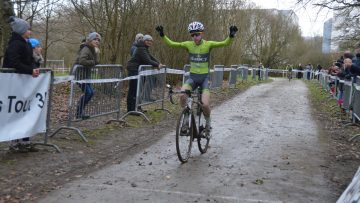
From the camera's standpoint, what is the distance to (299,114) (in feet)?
48.8

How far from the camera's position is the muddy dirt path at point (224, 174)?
5.68 m

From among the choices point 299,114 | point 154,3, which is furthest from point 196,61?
point 154,3

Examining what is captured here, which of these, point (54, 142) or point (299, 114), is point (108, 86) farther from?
point (299, 114)

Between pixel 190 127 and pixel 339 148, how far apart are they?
11.1ft

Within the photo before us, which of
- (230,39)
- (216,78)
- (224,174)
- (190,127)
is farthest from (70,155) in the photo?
(216,78)

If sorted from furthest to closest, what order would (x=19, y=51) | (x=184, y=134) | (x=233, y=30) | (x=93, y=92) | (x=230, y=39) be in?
1. (x=93, y=92)
2. (x=230, y=39)
3. (x=233, y=30)
4. (x=184, y=134)
5. (x=19, y=51)

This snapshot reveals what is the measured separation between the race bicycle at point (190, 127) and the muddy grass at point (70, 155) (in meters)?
1.07

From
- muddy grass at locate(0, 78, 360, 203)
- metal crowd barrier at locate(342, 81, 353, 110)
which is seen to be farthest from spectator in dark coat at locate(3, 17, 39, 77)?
metal crowd barrier at locate(342, 81, 353, 110)

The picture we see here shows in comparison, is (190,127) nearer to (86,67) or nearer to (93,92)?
(86,67)

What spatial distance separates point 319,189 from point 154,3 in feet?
52.7

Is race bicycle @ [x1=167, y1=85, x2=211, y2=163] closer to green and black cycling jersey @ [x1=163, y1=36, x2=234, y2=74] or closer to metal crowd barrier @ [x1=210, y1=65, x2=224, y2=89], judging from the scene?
green and black cycling jersey @ [x1=163, y1=36, x2=234, y2=74]

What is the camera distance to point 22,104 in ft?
23.9

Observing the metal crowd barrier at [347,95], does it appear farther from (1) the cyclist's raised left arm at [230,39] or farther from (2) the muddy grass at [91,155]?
(1) the cyclist's raised left arm at [230,39]

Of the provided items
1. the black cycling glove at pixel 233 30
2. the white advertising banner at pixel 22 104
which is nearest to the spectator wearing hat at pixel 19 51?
the white advertising banner at pixel 22 104
